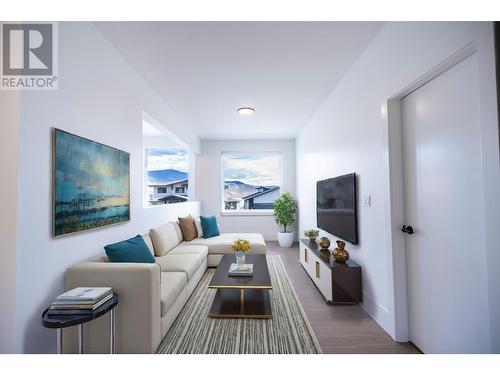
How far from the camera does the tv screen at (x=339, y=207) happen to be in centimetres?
258

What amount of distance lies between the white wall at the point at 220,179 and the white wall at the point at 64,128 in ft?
11.4

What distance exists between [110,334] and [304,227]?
416 cm

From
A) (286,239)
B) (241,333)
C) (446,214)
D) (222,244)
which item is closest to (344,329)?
(241,333)

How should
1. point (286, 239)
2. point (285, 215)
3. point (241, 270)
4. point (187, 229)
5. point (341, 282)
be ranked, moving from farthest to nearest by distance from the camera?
point (285, 215)
point (286, 239)
point (187, 229)
point (241, 270)
point (341, 282)

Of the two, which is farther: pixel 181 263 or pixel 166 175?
pixel 166 175

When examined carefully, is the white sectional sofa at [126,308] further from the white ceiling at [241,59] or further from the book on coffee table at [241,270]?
the white ceiling at [241,59]

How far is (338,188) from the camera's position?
297cm

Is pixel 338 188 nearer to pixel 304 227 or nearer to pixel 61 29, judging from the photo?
pixel 304 227

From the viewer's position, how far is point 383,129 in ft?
6.56

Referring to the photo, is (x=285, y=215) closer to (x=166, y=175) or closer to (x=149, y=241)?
(x=166, y=175)

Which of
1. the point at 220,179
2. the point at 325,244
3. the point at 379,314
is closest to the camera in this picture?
the point at 379,314

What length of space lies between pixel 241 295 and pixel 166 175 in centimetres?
451

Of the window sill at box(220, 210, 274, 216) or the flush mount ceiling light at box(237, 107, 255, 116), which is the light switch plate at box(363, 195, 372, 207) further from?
the window sill at box(220, 210, 274, 216)

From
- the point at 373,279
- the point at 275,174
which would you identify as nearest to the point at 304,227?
the point at 275,174
